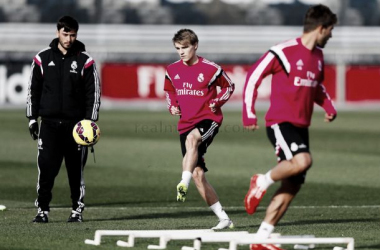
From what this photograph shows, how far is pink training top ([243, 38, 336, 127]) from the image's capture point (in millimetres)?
8547

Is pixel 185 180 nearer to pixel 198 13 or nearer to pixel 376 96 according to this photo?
pixel 376 96

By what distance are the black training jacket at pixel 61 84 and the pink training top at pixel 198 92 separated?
3.34ft

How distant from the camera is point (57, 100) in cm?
1120

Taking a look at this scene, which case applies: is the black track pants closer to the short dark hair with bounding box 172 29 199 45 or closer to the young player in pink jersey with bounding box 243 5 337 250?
the short dark hair with bounding box 172 29 199 45

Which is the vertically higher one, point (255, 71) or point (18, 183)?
point (255, 71)

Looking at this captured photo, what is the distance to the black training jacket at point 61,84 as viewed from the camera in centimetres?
1119

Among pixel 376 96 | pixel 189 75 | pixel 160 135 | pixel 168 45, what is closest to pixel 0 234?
pixel 189 75

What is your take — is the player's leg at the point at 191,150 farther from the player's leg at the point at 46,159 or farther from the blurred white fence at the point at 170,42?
the blurred white fence at the point at 170,42

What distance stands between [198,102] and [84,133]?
1311 millimetres

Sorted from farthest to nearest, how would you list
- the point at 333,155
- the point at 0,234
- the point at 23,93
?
1. the point at 23,93
2. the point at 333,155
3. the point at 0,234

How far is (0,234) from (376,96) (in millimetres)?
34323

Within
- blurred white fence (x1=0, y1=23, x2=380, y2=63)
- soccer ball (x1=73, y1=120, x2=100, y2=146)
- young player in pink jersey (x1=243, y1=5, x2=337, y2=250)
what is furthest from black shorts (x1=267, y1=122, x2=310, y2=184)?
blurred white fence (x1=0, y1=23, x2=380, y2=63)

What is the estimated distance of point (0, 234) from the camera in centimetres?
973

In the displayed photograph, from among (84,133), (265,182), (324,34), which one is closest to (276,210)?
(265,182)
